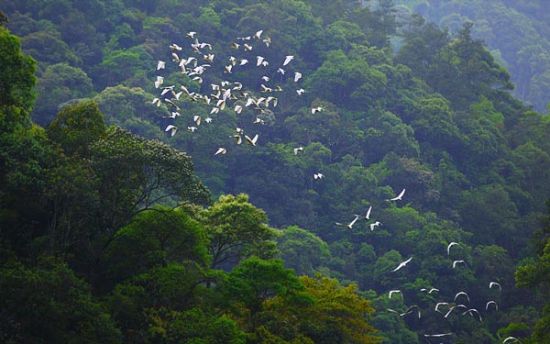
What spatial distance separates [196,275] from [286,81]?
4262 centimetres

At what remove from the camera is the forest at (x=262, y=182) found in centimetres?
2791

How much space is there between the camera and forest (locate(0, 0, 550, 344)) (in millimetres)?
27906

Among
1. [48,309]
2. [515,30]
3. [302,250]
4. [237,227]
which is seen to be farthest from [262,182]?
[515,30]

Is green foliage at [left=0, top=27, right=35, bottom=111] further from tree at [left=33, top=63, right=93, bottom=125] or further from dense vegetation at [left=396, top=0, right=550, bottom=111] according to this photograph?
dense vegetation at [left=396, top=0, right=550, bottom=111]

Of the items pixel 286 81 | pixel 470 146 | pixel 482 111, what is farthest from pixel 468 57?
pixel 286 81

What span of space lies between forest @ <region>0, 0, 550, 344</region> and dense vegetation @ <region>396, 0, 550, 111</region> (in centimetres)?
3662

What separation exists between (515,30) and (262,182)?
68.8 meters

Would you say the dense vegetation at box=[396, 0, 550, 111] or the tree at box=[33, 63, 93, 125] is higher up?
the tree at box=[33, 63, 93, 125]

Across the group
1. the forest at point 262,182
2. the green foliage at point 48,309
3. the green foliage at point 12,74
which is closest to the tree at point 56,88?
the forest at point 262,182

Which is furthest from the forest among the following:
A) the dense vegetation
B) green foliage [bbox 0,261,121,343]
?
the dense vegetation

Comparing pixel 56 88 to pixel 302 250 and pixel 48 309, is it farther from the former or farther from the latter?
pixel 48 309

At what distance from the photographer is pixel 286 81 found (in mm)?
70562

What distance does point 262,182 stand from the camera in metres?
61.6

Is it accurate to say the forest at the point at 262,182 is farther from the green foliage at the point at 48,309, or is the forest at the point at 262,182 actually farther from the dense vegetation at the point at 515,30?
the dense vegetation at the point at 515,30
